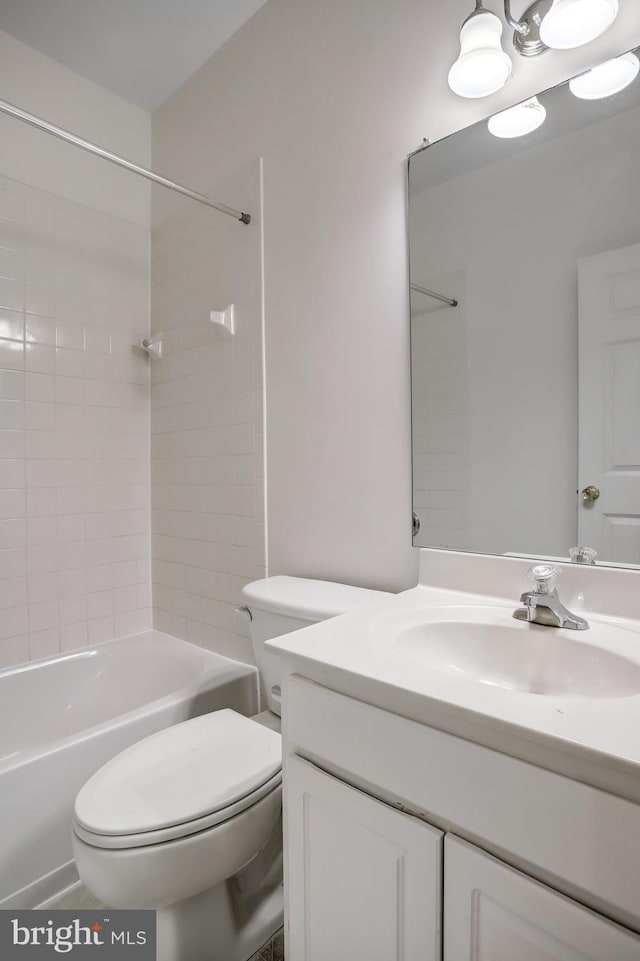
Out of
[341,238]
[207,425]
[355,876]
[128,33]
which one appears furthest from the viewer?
[207,425]

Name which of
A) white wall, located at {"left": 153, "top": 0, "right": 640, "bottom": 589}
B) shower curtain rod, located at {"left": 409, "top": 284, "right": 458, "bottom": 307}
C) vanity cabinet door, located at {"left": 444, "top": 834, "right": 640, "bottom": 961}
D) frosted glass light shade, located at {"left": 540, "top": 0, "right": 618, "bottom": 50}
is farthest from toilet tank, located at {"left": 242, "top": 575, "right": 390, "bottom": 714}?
frosted glass light shade, located at {"left": 540, "top": 0, "right": 618, "bottom": 50}

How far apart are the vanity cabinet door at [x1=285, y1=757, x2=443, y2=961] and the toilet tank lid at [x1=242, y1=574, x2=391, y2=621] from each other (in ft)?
1.41

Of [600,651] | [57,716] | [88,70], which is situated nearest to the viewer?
[600,651]

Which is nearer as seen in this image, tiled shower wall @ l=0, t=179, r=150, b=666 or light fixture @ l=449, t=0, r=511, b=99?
light fixture @ l=449, t=0, r=511, b=99

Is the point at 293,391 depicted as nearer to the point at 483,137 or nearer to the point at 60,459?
the point at 483,137

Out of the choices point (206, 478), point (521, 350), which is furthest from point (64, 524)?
point (521, 350)

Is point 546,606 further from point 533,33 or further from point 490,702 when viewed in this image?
point 533,33

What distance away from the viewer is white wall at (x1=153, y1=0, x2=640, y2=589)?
129cm

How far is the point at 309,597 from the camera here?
51.9 inches

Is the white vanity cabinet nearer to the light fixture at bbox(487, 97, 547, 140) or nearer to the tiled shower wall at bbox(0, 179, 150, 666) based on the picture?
the light fixture at bbox(487, 97, 547, 140)

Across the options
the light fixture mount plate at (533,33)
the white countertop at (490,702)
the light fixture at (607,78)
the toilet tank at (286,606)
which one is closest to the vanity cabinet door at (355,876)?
the white countertop at (490,702)

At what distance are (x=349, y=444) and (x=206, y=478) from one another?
74 cm

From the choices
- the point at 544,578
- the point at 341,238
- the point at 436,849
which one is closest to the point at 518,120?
the point at 341,238

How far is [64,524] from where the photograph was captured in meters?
1.96
